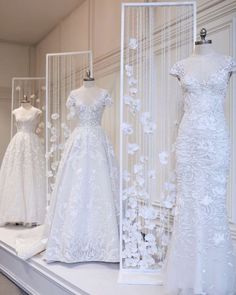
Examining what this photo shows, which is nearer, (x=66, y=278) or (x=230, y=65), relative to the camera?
(x=230, y=65)

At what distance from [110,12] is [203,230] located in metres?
2.94

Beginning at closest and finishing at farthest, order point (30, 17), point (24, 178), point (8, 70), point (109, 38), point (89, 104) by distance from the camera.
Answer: point (89, 104) → point (109, 38) → point (24, 178) → point (30, 17) → point (8, 70)

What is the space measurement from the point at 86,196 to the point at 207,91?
1.31 meters

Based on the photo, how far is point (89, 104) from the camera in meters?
3.15

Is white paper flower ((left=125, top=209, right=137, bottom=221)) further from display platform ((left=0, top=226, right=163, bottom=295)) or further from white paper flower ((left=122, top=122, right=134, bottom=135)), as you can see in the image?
white paper flower ((left=122, top=122, right=134, bottom=135))

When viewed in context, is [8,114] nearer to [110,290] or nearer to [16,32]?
[16,32]

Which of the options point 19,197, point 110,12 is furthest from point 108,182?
point 110,12

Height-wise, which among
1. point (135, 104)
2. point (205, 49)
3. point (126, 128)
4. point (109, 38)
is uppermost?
point (109, 38)

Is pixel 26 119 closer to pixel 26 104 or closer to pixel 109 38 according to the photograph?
pixel 26 104

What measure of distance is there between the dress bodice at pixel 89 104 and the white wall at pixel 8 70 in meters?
3.52

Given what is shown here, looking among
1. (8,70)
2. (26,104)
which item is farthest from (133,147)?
(8,70)

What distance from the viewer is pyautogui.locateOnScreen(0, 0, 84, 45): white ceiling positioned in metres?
4.89

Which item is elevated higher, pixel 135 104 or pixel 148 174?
pixel 135 104

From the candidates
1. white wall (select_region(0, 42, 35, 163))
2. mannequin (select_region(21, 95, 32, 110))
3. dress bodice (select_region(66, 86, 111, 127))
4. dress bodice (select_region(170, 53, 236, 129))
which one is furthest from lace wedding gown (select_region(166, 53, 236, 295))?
white wall (select_region(0, 42, 35, 163))
